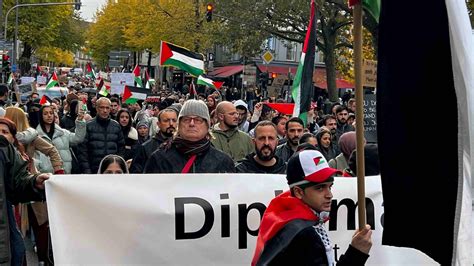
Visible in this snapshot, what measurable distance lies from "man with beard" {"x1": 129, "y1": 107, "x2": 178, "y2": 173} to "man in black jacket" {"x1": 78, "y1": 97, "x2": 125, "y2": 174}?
1885 mm

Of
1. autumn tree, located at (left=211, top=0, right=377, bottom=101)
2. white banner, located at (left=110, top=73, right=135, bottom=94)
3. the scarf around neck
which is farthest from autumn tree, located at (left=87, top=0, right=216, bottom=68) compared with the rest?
the scarf around neck

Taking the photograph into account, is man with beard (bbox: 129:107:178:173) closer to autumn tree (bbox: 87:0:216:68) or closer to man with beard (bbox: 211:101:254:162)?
man with beard (bbox: 211:101:254:162)

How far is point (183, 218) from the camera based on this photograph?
5180 millimetres

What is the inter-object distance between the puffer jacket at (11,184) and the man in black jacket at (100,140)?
4.82 metres

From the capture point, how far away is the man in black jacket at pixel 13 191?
16.6ft

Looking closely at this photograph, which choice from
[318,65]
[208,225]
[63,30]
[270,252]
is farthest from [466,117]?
[63,30]

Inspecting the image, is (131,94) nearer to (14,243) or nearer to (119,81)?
(119,81)

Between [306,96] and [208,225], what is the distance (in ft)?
14.2

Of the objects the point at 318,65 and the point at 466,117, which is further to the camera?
the point at 318,65

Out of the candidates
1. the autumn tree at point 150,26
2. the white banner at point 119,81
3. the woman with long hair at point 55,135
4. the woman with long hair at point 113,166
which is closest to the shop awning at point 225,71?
the autumn tree at point 150,26

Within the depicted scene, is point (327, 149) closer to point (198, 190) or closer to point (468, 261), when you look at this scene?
point (198, 190)

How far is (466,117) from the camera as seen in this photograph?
324 centimetres

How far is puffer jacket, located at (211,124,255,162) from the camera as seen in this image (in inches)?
334

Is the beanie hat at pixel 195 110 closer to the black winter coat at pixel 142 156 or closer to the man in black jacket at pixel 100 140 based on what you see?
the black winter coat at pixel 142 156
